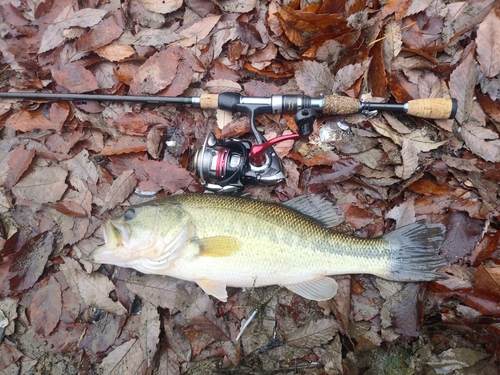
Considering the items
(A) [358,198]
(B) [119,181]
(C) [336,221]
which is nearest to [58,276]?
(B) [119,181]

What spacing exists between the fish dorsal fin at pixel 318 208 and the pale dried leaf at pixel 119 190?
1.39 meters

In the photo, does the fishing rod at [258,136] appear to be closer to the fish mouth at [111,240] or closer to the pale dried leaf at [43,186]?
the fish mouth at [111,240]

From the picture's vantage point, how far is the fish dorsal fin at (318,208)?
285 centimetres

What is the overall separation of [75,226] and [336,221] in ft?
7.49

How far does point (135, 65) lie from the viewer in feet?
11.1

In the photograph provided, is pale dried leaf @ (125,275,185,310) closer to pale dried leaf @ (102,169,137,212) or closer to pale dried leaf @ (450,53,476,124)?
pale dried leaf @ (102,169,137,212)

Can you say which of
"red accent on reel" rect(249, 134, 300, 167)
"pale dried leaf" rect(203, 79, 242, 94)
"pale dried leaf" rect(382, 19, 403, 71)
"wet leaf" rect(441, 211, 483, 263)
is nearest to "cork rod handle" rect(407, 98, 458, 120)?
"pale dried leaf" rect(382, 19, 403, 71)

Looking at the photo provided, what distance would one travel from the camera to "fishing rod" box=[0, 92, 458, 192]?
2752 millimetres

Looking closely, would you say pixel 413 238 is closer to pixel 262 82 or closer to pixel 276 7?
pixel 262 82

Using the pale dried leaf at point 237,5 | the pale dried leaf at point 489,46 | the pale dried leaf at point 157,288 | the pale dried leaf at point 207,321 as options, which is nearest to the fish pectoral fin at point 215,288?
the pale dried leaf at point 207,321

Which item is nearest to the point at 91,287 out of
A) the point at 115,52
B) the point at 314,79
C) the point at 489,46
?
the point at 115,52

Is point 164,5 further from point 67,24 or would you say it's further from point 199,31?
point 67,24

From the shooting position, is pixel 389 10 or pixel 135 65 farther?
pixel 135 65

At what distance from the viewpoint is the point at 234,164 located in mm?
2770
